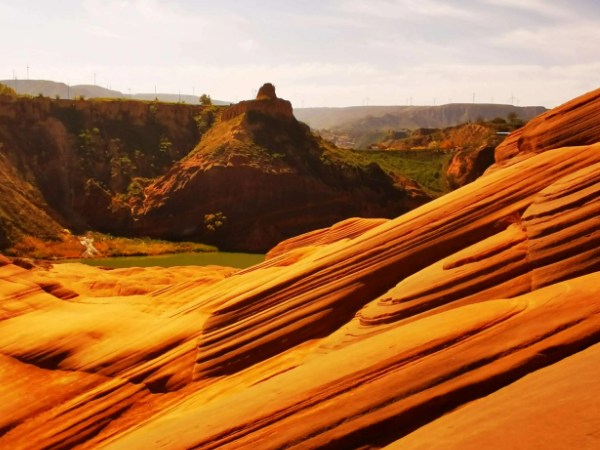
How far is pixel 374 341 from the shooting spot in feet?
24.8

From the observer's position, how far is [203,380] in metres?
9.44

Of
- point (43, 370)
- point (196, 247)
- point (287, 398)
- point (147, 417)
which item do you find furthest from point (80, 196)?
point (287, 398)

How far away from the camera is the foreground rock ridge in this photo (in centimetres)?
612

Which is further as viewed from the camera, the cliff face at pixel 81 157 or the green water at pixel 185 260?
the cliff face at pixel 81 157

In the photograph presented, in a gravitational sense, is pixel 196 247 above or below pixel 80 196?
below

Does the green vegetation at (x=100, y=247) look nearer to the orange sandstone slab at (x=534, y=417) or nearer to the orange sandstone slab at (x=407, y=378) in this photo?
the orange sandstone slab at (x=407, y=378)

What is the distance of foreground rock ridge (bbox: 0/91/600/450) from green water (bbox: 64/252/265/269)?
67.0 feet

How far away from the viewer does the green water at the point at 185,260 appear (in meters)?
34.2

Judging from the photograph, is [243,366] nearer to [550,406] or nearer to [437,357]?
[437,357]

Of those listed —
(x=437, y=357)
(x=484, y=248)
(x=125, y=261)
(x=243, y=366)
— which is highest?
(x=484, y=248)

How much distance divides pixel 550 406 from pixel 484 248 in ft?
12.2

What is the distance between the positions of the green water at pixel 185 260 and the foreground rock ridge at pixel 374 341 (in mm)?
20423

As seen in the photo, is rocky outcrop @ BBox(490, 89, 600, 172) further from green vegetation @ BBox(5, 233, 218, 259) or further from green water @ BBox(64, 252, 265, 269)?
green vegetation @ BBox(5, 233, 218, 259)

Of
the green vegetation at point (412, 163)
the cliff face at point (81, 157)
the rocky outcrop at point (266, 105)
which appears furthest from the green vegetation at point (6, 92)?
the green vegetation at point (412, 163)
